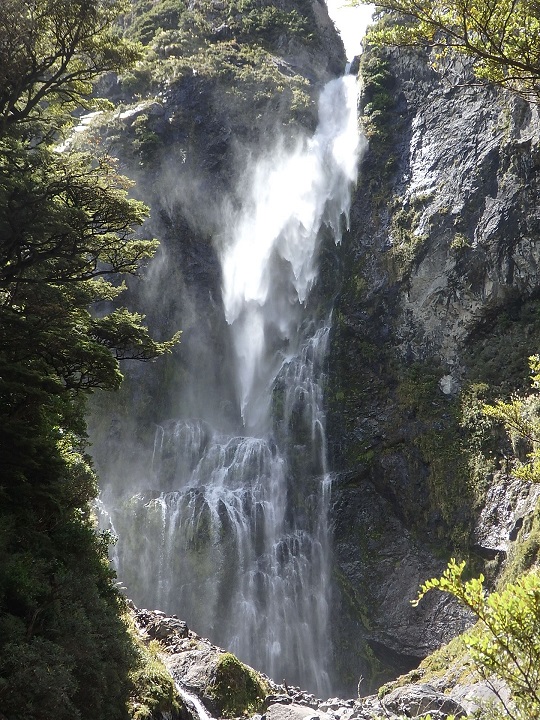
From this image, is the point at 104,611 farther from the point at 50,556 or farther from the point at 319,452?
the point at 319,452

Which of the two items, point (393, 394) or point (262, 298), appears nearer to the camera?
point (393, 394)

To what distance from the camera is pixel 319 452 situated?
23.7 metres

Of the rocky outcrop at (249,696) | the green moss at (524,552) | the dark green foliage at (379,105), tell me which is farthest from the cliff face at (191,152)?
the green moss at (524,552)

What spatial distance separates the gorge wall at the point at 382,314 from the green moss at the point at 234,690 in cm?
809

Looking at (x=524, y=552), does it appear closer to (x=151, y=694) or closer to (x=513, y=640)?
(x=151, y=694)

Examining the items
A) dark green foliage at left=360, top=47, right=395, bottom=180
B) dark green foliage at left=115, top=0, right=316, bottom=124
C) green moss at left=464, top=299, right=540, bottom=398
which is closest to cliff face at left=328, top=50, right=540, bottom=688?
green moss at left=464, top=299, right=540, bottom=398

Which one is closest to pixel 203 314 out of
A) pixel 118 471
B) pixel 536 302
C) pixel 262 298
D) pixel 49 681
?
pixel 262 298

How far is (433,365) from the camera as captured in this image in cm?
2256

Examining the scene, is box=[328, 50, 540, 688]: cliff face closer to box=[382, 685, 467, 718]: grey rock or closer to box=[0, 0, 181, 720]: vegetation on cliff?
box=[382, 685, 467, 718]: grey rock

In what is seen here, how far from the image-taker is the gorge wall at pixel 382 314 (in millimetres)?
19531

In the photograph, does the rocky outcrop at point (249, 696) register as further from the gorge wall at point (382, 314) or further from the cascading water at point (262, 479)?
the cascading water at point (262, 479)

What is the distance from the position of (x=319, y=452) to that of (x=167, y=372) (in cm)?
985

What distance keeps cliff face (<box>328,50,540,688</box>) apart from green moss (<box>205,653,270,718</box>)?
8074 millimetres

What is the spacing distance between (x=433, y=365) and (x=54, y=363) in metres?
16.6
